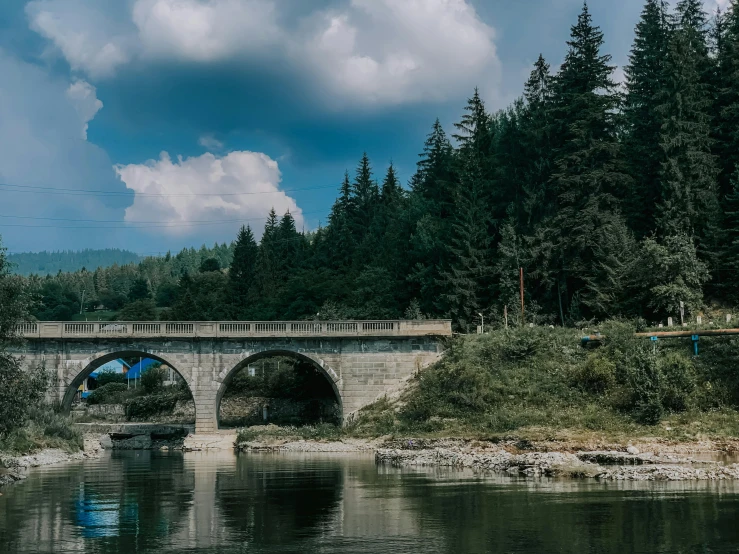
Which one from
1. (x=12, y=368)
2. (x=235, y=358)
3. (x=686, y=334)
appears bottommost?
(x=12, y=368)

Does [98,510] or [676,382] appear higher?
[676,382]

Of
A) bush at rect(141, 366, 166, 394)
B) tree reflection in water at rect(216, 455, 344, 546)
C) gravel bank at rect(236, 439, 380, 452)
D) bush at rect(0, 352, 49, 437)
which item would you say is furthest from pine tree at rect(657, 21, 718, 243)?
bush at rect(141, 366, 166, 394)

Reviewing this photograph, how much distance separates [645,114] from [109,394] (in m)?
61.9

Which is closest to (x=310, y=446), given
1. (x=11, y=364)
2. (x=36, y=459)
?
(x=36, y=459)

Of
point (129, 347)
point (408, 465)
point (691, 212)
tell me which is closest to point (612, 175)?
point (691, 212)

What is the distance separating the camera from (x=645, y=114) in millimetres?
69312

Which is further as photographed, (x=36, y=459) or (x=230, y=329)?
(x=230, y=329)

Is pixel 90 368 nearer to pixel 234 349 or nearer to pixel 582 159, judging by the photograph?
pixel 234 349

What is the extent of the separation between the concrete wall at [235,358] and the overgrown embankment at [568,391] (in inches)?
80.5

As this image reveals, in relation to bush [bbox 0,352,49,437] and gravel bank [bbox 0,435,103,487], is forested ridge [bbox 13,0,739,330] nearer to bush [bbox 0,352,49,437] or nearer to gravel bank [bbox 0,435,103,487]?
gravel bank [bbox 0,435,103,487]

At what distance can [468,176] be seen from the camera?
2854 inches

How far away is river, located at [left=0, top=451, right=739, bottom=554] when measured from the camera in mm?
20016

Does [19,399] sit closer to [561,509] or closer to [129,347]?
[561,509]

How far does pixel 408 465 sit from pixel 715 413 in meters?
17.8
